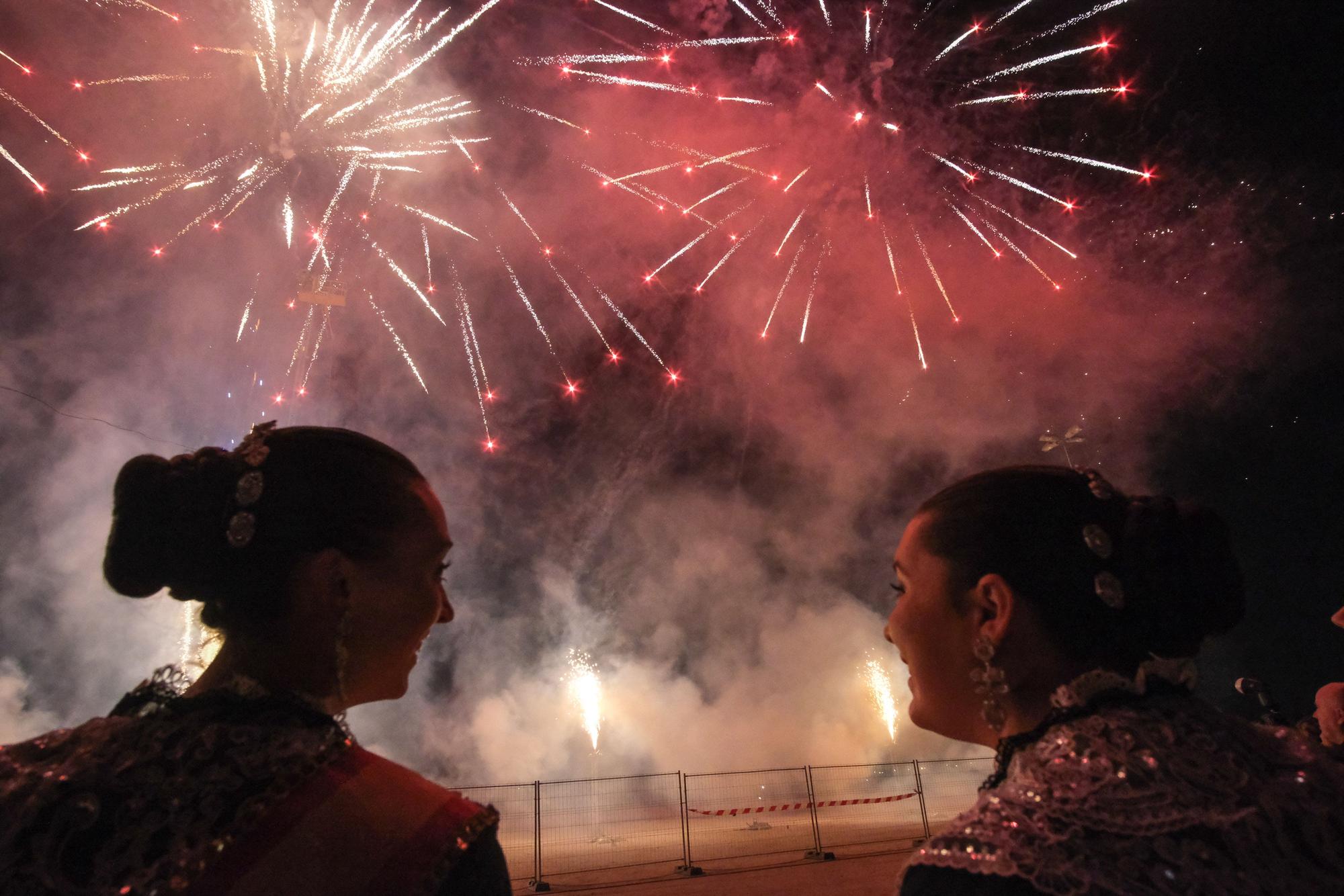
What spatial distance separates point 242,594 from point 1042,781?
5.33ft

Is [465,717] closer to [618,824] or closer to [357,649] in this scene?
[618,824]

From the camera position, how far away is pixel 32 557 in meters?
13.2

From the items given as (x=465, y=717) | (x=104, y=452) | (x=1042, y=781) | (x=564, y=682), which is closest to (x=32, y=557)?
(x=104, y=452)

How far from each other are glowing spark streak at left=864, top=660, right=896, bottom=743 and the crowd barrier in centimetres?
410

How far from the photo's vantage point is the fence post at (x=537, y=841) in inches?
312

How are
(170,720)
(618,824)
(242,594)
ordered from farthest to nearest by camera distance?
(618,824) < (242,594) < (170,720)

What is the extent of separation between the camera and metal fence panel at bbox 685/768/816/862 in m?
10.2

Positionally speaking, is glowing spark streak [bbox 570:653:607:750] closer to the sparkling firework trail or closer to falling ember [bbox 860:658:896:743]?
the sparkling firework trail

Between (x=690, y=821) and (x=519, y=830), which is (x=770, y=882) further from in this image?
(x=690, y=821)

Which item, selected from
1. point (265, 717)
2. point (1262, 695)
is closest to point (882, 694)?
point (1262, 695)

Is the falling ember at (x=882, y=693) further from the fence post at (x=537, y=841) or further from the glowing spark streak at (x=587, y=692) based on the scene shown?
the fence post at (x=537, y=841)

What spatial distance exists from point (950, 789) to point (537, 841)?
366 inches

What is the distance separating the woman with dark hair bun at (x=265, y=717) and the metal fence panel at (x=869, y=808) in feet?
27.9

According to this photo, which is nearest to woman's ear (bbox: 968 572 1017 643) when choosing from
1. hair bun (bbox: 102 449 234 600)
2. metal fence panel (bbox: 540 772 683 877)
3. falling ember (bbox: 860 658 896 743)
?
hair bun (bbox: 102 449 234 600)
